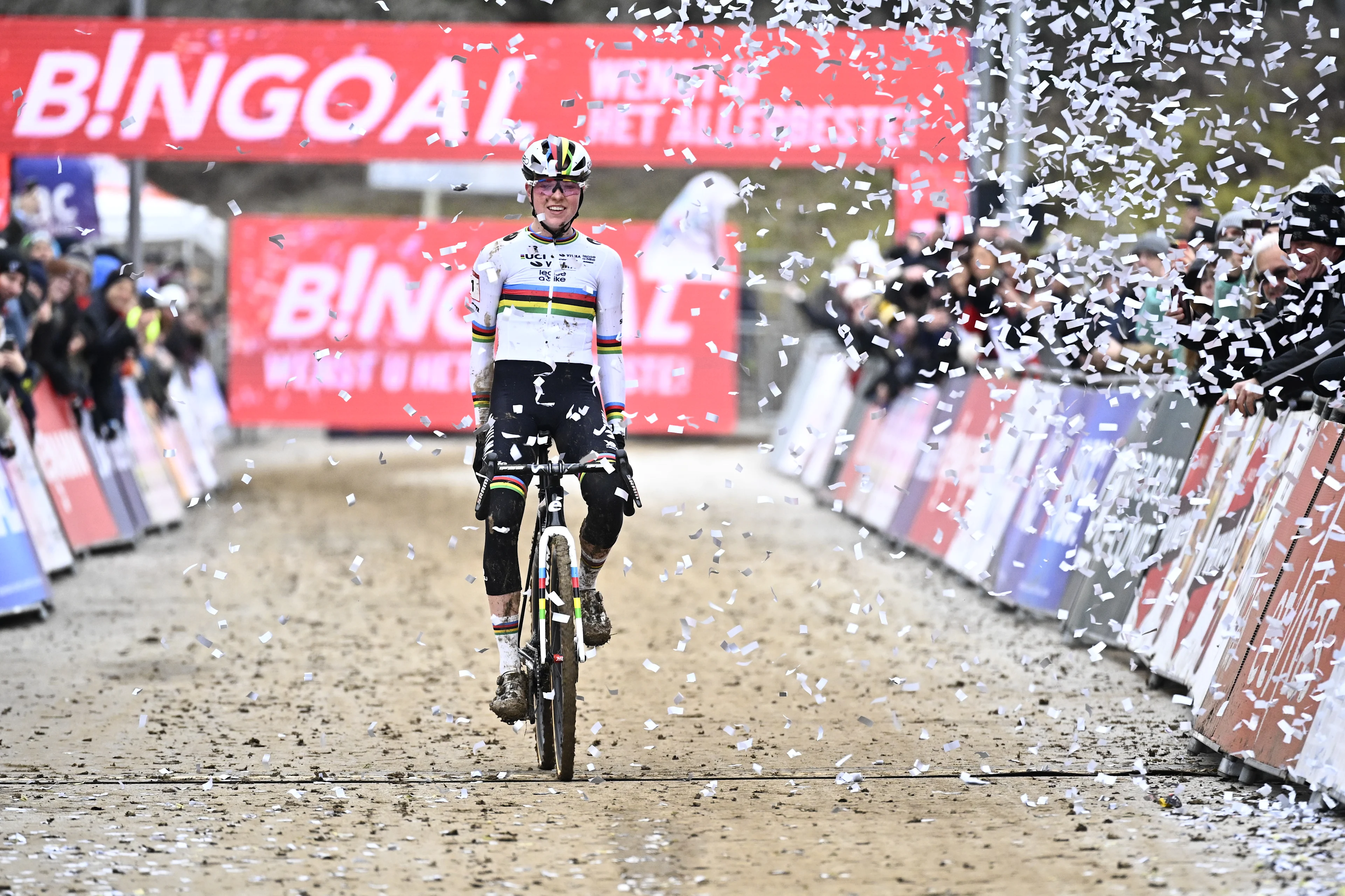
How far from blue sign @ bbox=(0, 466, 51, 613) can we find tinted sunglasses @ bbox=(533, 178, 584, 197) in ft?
20.2

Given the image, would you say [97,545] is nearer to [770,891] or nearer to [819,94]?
[819,94]

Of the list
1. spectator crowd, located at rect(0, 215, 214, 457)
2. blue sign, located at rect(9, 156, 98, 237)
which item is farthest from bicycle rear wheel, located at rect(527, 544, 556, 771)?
blue sign, located at rect(9, 156, 98, 237)

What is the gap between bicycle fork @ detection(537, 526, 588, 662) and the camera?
7520 millimetres

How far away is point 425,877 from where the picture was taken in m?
6.08

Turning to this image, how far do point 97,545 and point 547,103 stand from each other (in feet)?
22.0

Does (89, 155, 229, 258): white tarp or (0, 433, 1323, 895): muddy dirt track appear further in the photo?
(89, 155, 229, 258): white tarp

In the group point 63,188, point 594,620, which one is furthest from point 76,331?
point 594,620

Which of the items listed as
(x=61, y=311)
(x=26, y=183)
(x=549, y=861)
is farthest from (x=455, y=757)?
(x=26, y=183)

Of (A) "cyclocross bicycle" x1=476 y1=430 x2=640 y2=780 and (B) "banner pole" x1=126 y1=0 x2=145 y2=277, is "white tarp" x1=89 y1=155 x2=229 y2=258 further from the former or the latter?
(A) "cyclocross bicycle" x1=476 y1=430 x2=640 y2=780

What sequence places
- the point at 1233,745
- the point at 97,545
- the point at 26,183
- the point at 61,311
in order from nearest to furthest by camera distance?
the point at 1233,745 < the point at 61,311 < the point at 97,545 < the point at 26,183

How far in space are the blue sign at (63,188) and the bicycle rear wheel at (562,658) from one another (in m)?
13.7

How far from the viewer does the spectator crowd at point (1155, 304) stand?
857 cm

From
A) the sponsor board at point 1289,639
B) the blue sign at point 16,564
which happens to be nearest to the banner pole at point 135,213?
the blue sign at point 16,564

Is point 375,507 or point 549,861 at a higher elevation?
point 549,861
